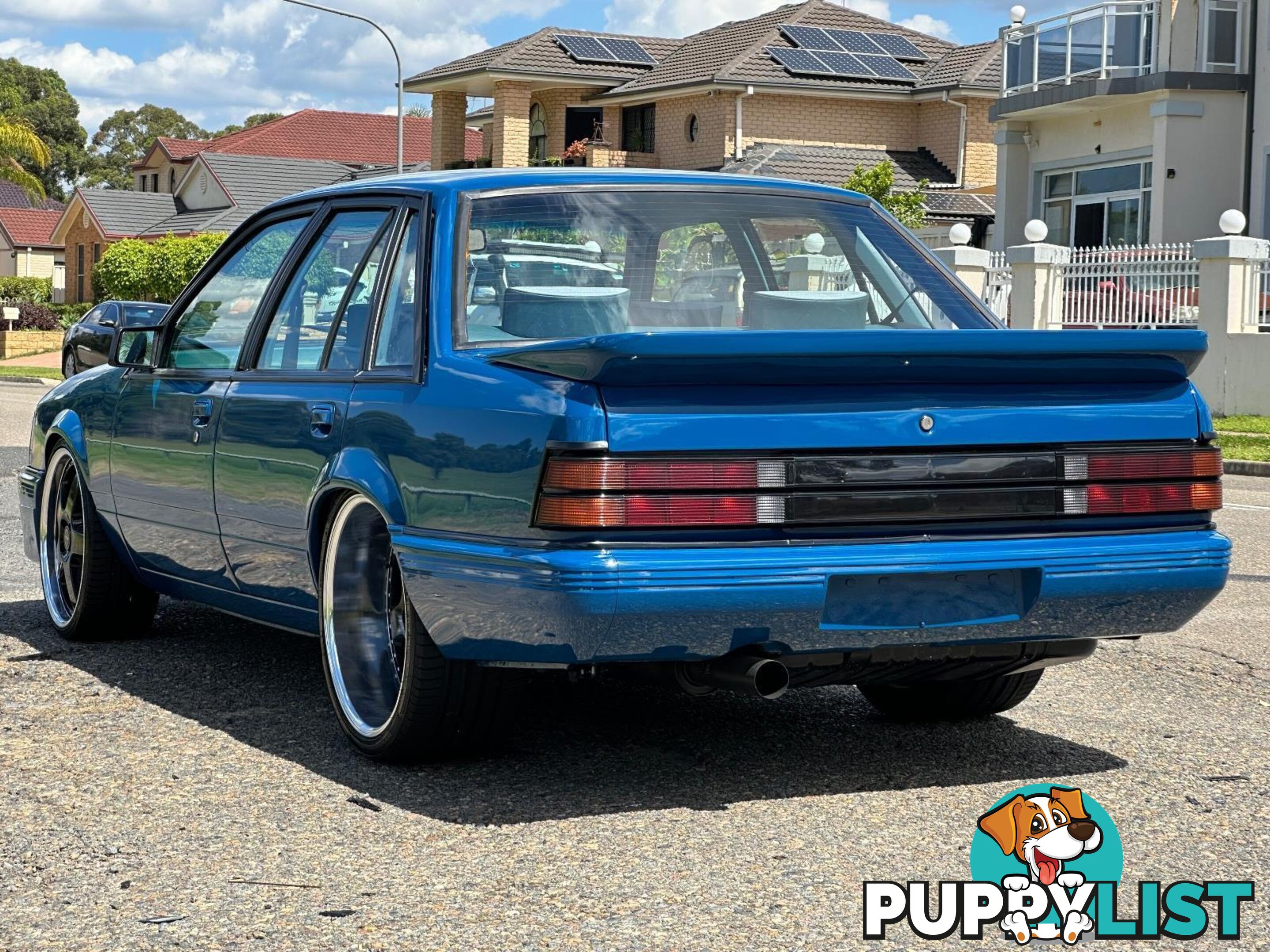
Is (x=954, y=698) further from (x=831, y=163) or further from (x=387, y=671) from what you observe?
(x=831, y=163)

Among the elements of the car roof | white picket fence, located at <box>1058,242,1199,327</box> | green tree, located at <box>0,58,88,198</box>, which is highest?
green tree, located at <box>0,58,88,198</box>

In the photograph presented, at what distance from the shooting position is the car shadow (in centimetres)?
498

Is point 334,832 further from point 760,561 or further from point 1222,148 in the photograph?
point 1222,148

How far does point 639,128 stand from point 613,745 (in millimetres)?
46389

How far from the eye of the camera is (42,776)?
5.16 meters

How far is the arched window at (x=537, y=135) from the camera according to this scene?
53.6 meters

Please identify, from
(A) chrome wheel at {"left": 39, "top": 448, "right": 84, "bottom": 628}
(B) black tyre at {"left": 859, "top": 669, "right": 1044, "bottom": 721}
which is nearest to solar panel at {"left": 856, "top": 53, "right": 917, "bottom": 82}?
(A) chrome wheel at {"left": 39, "top": 448, "right": 84, "bottom": 628}

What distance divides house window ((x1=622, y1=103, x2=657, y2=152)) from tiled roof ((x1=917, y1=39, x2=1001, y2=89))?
7002mm

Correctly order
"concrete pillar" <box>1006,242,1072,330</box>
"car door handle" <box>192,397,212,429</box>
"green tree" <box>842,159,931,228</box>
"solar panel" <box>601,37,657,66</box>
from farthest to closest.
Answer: "solar panel" <box>601,37,657,66</box>
"green tree" <box>842,159,931,228</box>
"concrete pillar" <box>1006,242,1072,330</box>
"car door handle" <box>192,397,212,429</box>

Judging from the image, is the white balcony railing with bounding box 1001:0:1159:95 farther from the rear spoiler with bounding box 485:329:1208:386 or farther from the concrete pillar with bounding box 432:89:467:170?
the rear spoiler with bounding box 485:329:1208:386

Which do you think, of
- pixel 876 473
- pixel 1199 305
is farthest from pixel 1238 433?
pixel 876 473

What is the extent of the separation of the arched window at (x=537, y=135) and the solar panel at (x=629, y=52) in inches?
100

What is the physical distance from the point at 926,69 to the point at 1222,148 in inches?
706

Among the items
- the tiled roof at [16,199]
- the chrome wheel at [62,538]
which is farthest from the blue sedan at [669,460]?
the tiled roof at [16,199]
